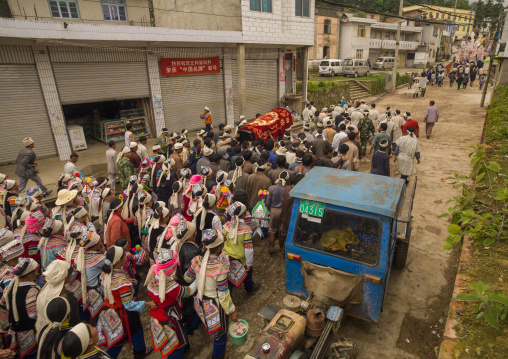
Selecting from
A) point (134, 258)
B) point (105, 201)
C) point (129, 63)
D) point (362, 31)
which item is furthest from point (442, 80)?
point (134, 258)

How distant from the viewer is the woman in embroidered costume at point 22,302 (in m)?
3.29

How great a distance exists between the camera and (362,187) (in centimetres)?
422

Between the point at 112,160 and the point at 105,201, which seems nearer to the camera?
the point at 105,201

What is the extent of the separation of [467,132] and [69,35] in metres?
16.4

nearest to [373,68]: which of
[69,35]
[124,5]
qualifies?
[124,5]

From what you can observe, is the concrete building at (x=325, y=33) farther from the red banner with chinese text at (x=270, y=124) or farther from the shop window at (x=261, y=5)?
the red banner with chinese text at (x=270, y=124)

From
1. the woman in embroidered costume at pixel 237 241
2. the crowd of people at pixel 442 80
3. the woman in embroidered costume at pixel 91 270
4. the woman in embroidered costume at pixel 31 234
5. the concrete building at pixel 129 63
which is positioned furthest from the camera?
the crowd of people at pixel 442 80

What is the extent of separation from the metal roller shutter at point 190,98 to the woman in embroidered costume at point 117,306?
11.1 meters

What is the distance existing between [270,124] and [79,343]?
9565 millimetres

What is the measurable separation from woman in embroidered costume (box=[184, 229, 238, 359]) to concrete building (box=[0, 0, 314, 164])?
30.6ft

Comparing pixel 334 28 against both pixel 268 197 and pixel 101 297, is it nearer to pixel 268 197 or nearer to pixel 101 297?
pixel 268 197

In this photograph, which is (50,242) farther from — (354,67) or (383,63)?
(383,63)

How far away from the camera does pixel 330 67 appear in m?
29.8

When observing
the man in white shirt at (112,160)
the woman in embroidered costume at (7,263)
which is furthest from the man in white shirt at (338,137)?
the woman in embroidered costume at (7,263)
